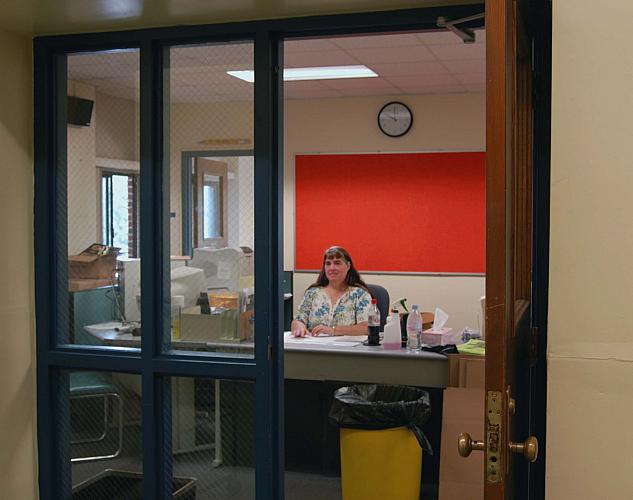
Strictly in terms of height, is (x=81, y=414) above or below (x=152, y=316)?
below

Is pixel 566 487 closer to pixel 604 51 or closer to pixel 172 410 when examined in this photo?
pixel 604 51

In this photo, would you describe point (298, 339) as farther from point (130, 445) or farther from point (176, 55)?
point (176, 55)

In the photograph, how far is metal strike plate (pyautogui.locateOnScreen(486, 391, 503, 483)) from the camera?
1.48 metres

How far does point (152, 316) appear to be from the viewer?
9.77ft

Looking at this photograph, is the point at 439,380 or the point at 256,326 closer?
the point at 256,326

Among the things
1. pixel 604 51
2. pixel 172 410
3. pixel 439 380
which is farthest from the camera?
pixel 439 380

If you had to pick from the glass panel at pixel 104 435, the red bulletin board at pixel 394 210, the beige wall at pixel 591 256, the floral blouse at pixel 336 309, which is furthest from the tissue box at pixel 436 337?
the red bulletin board at pixel 394 210

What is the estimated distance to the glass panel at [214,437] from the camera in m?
2.91

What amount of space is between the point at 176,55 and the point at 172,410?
1.33m

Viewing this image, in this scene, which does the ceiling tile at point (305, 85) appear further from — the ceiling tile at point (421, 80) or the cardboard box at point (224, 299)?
the cardboard box at point (224, 299)

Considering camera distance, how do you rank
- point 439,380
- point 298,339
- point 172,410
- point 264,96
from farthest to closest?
point 298,339 < point 439,380 < point 172,410 < point 264,96

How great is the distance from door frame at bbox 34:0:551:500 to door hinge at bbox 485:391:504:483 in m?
1.44

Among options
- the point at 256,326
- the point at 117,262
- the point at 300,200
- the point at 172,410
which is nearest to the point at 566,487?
the point at 256,326

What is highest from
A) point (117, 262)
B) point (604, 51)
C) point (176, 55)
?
point (176, 55)
